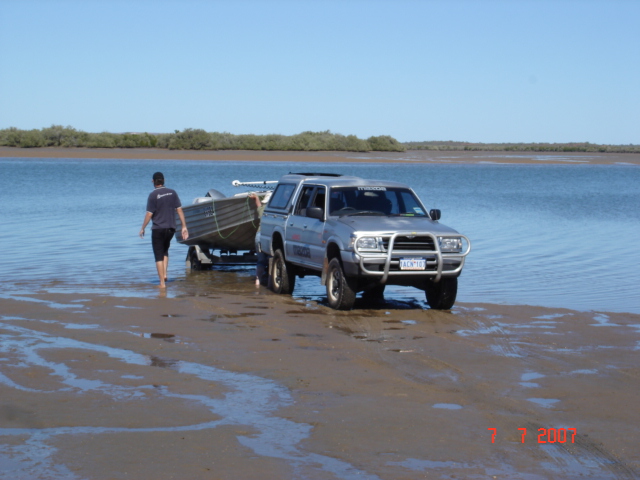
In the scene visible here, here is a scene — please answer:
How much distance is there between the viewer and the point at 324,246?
12.2m

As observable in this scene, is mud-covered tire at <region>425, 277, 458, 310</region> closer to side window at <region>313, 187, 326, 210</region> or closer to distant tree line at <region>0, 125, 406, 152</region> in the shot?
side window at <region>313, 187, 326, 210</region>

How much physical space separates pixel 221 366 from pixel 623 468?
3.93 metres

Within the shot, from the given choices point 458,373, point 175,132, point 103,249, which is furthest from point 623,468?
point 175,132

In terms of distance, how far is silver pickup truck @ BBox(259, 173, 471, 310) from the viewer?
450 inches

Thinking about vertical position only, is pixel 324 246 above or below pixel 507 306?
above

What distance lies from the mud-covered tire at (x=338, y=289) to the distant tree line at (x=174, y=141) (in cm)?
10008

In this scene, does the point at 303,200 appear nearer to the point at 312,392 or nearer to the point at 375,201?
the point at 375,201

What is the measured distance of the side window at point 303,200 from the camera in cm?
1341

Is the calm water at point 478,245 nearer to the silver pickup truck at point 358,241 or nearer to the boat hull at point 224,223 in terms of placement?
the boat hull at point 224,223

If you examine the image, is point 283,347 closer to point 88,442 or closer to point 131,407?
point 131,407

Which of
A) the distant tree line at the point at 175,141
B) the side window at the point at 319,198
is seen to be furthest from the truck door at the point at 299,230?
the distant tree line at the point at 175,141
